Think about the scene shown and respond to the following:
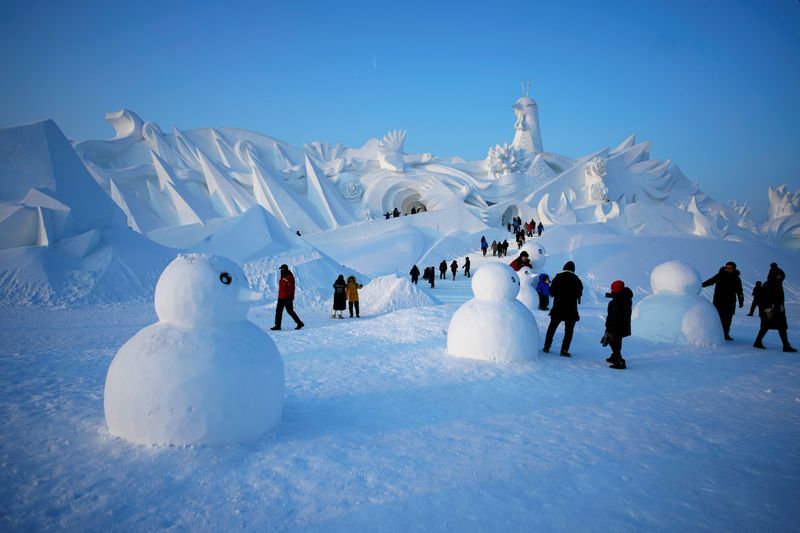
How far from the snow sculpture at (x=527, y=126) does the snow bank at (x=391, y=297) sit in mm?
32285

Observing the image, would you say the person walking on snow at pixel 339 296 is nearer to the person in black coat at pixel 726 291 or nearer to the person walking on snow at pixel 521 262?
the person walking on snow at pixel 521 262

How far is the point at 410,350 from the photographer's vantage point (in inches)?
233

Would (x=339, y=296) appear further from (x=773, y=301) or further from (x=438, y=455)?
(x=773, y=301)

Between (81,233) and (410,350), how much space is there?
10608 millimetres

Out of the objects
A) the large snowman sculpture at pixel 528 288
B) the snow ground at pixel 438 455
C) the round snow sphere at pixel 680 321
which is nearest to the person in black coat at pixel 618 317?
the snow ground at pixel 438 455

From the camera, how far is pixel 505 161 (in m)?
36.6

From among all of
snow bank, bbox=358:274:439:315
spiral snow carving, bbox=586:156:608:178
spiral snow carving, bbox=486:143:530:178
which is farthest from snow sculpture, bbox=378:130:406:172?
snow bank, bbox=358:274:439:315

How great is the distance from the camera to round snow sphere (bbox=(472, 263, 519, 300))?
5508mm

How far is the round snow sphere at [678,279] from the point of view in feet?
22.1

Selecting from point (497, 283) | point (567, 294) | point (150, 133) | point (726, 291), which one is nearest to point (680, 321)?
point (726, 291)

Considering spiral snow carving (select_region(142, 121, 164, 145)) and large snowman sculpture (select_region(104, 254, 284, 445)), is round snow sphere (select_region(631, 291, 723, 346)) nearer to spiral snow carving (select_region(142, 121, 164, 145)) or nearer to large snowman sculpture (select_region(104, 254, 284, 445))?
large snowman sculpture (select_region(104, 254, 284, 445))

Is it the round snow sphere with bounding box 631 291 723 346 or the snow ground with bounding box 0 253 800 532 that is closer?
the snow ground with bounding box 0 253 800 532

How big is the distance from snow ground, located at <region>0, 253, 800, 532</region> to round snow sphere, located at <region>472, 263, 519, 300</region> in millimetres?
900

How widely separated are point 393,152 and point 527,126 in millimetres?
13173
